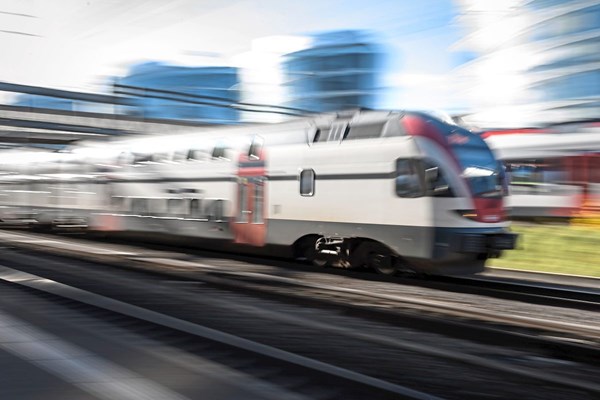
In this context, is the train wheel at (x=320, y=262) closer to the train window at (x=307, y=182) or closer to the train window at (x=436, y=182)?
the train window at (x=307, y=182)

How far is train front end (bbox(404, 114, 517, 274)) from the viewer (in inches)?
396

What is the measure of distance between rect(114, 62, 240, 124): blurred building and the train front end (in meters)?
31.6

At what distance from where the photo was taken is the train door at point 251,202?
12836mm

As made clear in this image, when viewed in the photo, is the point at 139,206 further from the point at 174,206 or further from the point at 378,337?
the point at 378,337

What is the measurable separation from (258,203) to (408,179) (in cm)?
360

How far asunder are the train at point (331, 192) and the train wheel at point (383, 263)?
0.02 meters

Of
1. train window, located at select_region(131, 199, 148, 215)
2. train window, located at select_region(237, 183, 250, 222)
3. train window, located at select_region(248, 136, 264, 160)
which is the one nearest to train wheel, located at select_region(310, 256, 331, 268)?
train window, located at select_region(237, 183, 250, 222)

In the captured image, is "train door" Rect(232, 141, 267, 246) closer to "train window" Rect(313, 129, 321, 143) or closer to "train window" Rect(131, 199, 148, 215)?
"train window" Rect(313, 129, 321, 143)

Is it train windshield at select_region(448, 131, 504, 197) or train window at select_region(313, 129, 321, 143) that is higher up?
train window at select_region(313, 129, 321, 143)

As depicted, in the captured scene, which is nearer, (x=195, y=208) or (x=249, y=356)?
(x=249, y=356)

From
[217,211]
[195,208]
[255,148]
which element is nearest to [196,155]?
[195,208]

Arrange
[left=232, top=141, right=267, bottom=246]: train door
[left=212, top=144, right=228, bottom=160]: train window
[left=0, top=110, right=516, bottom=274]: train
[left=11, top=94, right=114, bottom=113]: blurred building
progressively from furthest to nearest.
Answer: [left=11, top=94, right=114, bottom=113]: blurred building → [left=212, top=144, right=228, bottom=160]: train window → [left=232, top=141, right=267, bottom=246]: train door → [left=0, top=110, right=516, bottom=274]: train

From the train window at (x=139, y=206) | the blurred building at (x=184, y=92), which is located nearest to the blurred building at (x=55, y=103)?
the blurred building at (x=184, y=92)

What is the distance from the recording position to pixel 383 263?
11.1 metres
